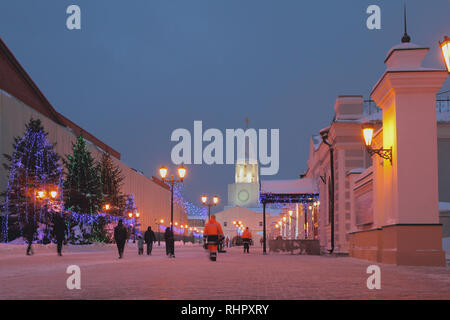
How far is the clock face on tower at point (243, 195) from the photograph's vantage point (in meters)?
166

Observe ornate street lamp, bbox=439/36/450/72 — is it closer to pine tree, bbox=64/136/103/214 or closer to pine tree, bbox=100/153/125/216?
pine tree, bbox=64/136/103/214

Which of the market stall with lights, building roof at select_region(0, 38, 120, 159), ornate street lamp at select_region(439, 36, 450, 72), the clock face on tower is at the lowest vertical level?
the market stall with lights

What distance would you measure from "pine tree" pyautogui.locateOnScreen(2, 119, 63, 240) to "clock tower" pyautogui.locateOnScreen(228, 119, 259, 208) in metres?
123

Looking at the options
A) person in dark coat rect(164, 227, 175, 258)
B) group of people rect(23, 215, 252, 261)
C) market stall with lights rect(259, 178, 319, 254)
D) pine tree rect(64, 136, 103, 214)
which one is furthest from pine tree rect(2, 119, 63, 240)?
person in dark coat rect(164, 227, 175, 258)

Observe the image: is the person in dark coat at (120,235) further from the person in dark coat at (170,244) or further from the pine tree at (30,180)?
the pine tree at (30,180)

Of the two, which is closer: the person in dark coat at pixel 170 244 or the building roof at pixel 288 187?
the person in dark coat at pixel 170 244

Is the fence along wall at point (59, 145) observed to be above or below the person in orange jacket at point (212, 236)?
above

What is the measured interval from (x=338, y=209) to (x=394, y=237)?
1410 cm

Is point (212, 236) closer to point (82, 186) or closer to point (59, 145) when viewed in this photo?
point (82, 186)

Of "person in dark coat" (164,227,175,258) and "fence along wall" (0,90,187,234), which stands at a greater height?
"fence along wall" (0,90,187,234)

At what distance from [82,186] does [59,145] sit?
2032 centimetres

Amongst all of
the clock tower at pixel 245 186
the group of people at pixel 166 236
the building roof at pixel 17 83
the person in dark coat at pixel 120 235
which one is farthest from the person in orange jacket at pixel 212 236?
the clock tower at pixel 245 186

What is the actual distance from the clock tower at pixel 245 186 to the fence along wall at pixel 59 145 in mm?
37918

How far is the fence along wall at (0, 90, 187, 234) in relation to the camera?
51.6 meters
